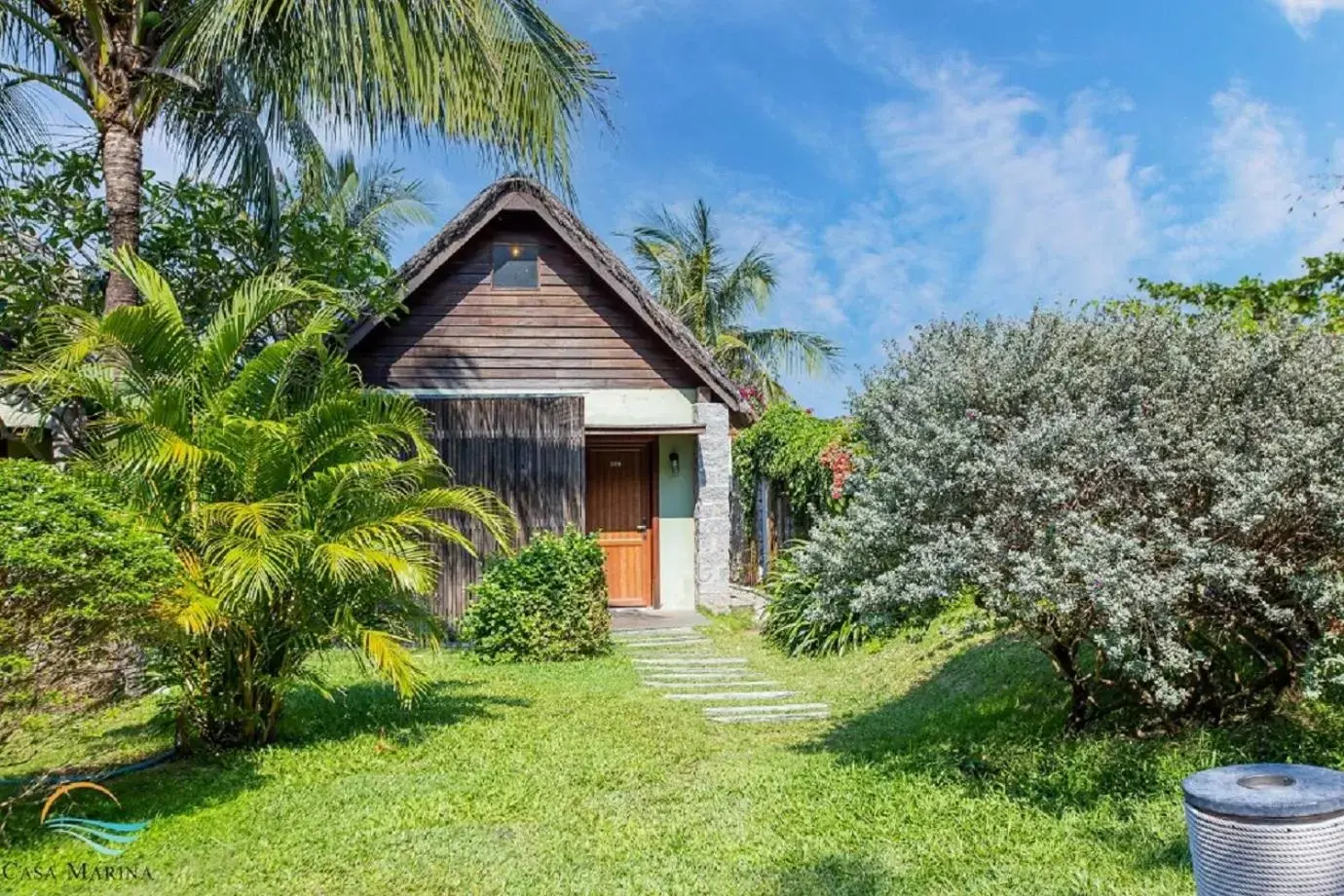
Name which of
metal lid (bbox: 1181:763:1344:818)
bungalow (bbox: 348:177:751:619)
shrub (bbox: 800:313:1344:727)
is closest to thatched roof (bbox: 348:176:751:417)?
bungalow (bbox: 348:177:751:619)

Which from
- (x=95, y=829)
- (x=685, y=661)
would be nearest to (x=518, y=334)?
(x=685, y=661)

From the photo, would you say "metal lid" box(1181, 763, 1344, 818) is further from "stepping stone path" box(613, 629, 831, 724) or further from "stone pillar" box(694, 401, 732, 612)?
"stone pillar" box(694, 401, 732, 612)

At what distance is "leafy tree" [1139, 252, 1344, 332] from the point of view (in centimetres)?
609

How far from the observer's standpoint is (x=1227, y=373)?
177 inches

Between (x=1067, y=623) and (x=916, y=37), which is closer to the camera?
(x=1067, y=623)

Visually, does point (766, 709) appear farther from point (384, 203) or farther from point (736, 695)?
point (384, 203)

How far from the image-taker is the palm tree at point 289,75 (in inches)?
284

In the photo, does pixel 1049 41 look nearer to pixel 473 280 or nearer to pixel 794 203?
pixel 473 280

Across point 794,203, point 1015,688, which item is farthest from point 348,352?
point 794,203

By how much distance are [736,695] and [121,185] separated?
6.27m

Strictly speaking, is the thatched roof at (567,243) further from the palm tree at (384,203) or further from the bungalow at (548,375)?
the palm tree at (384,203)

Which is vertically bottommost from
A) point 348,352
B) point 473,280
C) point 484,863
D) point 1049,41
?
point 484,863

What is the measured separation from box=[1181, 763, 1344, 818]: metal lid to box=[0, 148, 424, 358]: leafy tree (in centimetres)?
848

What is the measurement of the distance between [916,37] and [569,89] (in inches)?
215
